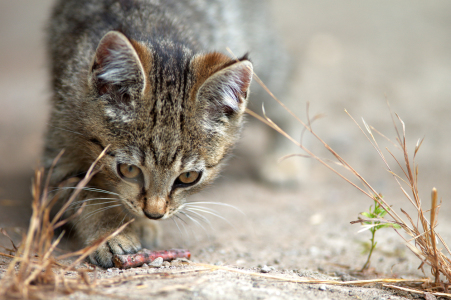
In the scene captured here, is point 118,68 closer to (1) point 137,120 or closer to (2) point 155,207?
(1) point 137,120

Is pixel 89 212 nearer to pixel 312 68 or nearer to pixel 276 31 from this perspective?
pixel 276 31

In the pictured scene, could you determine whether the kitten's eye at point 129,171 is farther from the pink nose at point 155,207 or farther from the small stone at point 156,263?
the small stone at point 156,263

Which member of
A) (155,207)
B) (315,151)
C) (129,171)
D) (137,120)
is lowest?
(155,207)

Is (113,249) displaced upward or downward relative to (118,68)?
downward

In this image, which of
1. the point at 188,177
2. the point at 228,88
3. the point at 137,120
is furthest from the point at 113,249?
the point at 228,88

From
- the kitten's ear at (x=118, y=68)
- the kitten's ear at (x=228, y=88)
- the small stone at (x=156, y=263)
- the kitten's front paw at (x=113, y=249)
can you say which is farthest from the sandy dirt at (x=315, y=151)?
the kitten's ear at (x=118, y=68)

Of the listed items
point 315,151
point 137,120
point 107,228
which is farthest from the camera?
point 315,151
